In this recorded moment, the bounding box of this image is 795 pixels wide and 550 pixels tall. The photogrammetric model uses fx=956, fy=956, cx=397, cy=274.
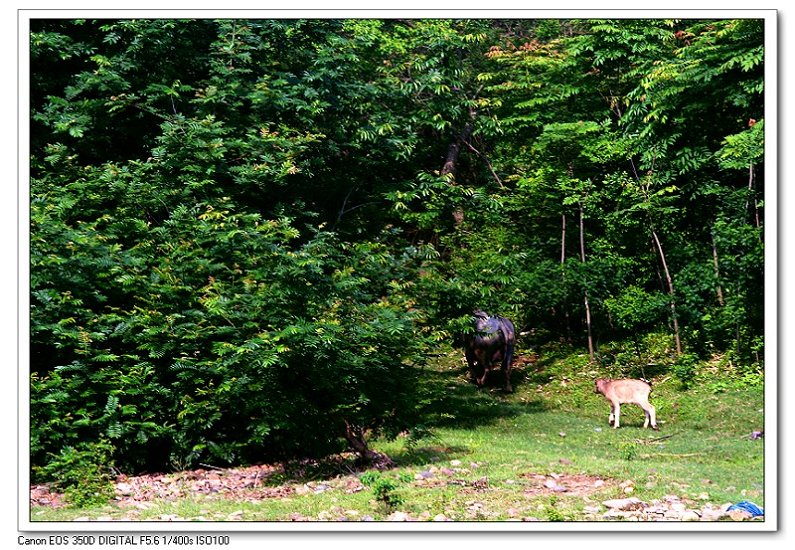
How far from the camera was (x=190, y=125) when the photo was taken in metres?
11.8

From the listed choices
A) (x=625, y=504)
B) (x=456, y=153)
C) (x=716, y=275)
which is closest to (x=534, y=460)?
(x=625, y=504)

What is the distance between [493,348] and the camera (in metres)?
16.5

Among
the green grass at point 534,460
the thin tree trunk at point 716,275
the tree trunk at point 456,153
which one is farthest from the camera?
the tree trunk at point 456,153

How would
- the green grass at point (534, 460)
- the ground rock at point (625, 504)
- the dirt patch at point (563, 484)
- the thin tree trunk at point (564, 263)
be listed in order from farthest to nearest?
the thin tree trunk at point (564, 263) < the dirt patch at point (563, 484) < the green grass at point (534, 460) < the ground rock at point (625, 504)

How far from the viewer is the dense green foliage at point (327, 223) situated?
1010 centimetres

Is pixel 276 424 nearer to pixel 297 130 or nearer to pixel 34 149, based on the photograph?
pixel 297 130

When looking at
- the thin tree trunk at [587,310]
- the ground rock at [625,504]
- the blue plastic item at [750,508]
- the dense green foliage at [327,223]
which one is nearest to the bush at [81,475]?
the dense green foliage at [327,223]

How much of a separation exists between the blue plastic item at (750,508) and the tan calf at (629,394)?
5.33 m

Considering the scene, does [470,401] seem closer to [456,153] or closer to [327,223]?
[327,223]

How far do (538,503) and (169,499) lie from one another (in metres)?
3.49

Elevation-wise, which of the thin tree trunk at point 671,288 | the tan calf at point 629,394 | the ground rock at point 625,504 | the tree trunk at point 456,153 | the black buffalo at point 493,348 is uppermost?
the tree trunk at point 456,153

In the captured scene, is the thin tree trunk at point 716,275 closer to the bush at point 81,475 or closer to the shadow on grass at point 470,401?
the shadow on grass at point 470,401

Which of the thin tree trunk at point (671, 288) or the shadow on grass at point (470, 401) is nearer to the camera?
the shadow on grass at point (470, 401)
